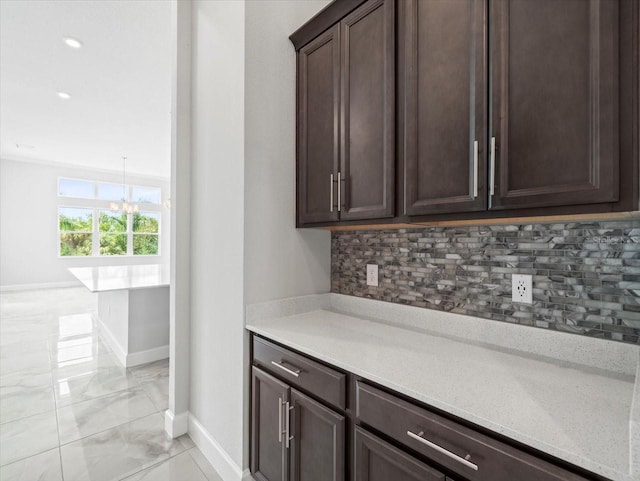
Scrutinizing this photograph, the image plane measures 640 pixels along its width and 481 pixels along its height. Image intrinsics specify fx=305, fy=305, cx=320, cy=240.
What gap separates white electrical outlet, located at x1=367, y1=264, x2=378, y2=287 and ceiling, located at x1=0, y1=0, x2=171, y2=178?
2848mm

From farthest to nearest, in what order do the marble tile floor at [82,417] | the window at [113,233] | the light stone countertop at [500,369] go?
the window at [113,233] → the marble tile floor at [82,417] → the light stone countertop at [500,369]

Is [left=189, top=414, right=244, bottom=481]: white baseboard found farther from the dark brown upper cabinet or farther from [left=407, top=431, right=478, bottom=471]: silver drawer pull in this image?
the dark brown upper cabinet

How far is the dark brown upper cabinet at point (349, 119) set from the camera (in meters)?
1.39

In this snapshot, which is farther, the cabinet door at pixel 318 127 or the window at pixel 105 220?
the window at pixel 105 220

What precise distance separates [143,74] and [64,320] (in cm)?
403

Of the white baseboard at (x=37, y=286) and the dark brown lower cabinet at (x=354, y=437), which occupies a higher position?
the dark brown lower cabinet at (x=354, y=437)

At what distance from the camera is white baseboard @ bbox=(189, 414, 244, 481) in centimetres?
168

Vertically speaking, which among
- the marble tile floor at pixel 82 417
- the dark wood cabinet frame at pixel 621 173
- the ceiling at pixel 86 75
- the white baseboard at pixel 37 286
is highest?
the ceiling at pixel 86 75

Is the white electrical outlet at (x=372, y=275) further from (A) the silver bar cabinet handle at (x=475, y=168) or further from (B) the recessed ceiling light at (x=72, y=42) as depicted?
(B) the recessed ceiling light at (x=72, y=42)

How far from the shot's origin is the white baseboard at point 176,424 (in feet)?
6.93

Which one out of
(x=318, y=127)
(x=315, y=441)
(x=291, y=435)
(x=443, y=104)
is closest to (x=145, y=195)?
(x=318, y=127)

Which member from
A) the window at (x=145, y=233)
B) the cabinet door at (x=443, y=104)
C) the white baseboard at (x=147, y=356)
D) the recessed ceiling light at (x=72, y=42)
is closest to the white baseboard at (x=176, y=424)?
the white baseboard at (x=147, y=356)

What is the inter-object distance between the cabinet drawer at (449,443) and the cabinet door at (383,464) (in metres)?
0.04

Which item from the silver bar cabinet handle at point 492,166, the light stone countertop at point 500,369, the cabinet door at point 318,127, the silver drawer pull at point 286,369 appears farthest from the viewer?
the cabinet door at point 318,127
